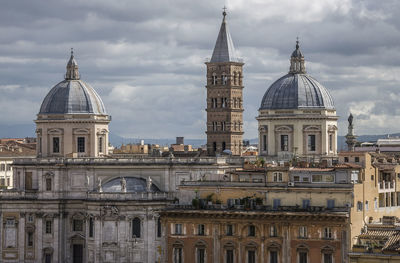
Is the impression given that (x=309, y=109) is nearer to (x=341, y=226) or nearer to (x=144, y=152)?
(x=341, y=226)

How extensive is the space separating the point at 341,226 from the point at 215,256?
12.6m

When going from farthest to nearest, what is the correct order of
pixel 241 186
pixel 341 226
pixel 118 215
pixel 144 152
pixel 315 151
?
1. pixel 144 152
2. pixel 315 151
3. pixel 118 215
4. pixel 241 186
5. pixel 341 226

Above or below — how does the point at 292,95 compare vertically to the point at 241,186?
above

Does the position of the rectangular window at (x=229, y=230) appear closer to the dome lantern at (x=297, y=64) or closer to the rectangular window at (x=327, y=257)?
the rectangular window at (x=327, y=257)

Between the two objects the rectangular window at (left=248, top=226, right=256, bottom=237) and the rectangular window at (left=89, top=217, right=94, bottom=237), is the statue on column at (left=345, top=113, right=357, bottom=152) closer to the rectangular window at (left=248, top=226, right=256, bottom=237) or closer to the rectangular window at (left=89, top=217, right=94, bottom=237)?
the rectangular window at (left=89, top=217, right=94, bottom=237)

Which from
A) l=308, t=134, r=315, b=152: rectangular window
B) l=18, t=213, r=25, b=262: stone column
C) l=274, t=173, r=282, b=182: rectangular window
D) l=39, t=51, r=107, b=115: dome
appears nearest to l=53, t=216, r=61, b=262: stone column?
l=18, t=213, r=25, b=262: stone column

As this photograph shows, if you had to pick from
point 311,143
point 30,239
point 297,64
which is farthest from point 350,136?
point 30,239

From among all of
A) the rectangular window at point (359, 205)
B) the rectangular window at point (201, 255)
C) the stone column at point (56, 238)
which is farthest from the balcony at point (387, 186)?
the stone column at point (56, 238)

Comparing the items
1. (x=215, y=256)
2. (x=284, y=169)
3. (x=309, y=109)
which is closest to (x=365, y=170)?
(x=284, y=169)

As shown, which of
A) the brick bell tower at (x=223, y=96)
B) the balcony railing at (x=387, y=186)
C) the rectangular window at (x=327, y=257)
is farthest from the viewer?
the brick bell tower at (x=223, y=96)

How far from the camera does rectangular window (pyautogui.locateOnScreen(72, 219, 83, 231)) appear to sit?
14075 centimetres

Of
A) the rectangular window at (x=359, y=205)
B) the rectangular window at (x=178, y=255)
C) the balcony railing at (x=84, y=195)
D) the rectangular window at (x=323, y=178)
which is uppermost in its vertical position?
the rectangular window at (x=323, y=178)

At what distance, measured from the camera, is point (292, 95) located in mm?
144250

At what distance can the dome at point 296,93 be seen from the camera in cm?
14388
